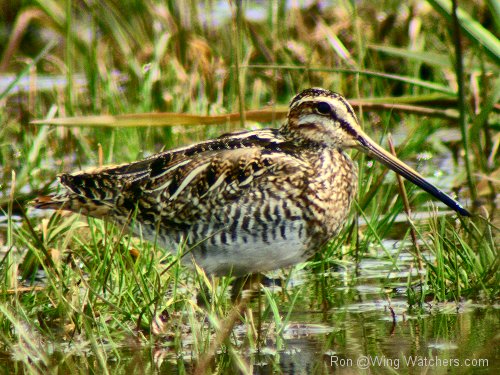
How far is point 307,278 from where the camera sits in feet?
16.9

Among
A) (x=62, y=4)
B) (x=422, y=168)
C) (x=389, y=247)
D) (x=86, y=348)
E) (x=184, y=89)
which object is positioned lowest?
(x=86, y=348)

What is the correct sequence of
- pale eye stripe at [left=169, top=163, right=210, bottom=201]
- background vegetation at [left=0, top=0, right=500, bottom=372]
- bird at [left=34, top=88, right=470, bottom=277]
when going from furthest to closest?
pale eye stripe at [left=169, top=163, right=210, bottom=201] < bird at [left=34, top=88, right=470, bottom=277] < background vegetation at [left=0, top=0, right=500, bottom=372]

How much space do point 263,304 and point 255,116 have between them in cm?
157

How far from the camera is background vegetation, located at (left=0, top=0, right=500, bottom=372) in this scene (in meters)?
4.15

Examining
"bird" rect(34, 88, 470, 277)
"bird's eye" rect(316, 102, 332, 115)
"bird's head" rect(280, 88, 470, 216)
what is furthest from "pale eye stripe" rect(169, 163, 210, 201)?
"bird's eye" rect(316, 102, 332, 115)

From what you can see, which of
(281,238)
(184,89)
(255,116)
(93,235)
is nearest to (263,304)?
(281,238)

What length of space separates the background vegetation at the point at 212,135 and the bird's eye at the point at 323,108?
475 millimetres

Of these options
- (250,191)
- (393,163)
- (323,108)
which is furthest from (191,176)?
(393,163)

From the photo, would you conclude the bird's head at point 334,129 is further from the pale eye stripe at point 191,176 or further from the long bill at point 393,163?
the pale eye stripe at point 191,176

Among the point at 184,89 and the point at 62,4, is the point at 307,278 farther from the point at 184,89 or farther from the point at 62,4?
the point at 62,4

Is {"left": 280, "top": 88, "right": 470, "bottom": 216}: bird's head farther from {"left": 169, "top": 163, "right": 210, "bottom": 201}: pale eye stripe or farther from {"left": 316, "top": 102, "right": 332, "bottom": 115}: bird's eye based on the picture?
{"left": 169, "top": 163, "right": 210, "bottom": 201}: pale eye stripe

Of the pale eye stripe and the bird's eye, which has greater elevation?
the bird's eye

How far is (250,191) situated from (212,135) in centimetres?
222

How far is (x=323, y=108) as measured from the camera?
4.98 metres
